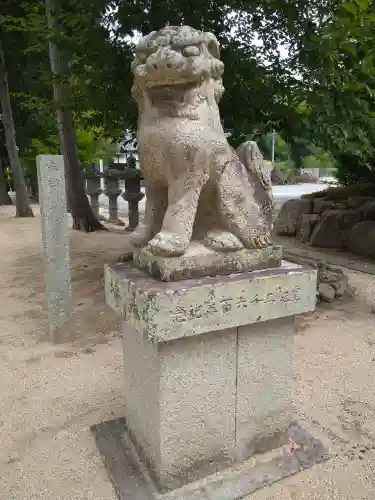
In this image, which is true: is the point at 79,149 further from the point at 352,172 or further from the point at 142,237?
the point at 142,237

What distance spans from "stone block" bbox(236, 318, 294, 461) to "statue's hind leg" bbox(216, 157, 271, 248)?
393mm

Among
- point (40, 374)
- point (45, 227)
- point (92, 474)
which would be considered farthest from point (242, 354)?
point (45, 227)

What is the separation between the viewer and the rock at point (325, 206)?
304 inches

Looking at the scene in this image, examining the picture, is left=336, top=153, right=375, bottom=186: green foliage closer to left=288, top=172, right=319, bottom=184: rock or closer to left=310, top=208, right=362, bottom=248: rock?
left=310, top=208, right=362, bottom=248: rock

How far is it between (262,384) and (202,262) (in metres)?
0.71

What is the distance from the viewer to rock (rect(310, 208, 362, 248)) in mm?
7094

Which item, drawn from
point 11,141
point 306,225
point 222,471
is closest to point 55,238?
point 222,471

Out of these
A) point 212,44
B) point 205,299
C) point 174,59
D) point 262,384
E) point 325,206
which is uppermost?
point 212,44

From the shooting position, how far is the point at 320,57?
3342mm

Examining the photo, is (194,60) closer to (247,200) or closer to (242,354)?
(247,200)

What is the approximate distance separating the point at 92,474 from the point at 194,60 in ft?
6.28

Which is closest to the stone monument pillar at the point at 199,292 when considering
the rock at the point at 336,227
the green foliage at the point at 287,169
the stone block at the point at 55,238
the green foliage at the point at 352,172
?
the stone block at the point at 55,238

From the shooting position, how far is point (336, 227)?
7133 mm

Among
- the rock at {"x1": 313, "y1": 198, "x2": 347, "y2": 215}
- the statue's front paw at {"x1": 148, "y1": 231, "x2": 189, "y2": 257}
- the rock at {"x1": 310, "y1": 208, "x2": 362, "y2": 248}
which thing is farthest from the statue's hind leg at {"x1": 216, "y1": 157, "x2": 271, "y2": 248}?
the rock at {"x1": 313, "y1": 198, "x2": 347, "y2": 215}
